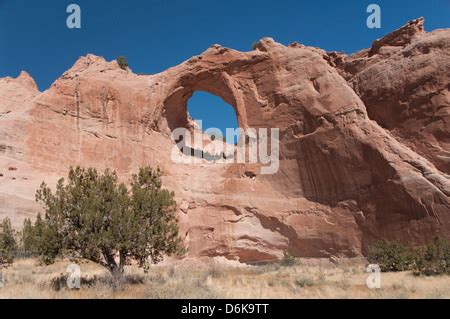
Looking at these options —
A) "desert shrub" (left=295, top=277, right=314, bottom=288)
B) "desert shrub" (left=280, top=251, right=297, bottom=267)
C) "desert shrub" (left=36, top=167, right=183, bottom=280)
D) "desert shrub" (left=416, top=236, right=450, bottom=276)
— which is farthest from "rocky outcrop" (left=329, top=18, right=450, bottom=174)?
"desert shrub" (left=36, top=167, right=183, bottom=280)

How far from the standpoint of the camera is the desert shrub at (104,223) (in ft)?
40.5

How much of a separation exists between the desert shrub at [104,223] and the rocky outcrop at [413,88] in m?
13.2

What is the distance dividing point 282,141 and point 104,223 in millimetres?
13139

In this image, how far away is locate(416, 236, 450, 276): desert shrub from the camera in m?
15.4

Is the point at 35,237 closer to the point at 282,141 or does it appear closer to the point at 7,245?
the point at 7,245

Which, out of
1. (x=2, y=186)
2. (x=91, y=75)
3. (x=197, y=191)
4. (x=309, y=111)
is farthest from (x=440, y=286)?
(x=91, y=75)

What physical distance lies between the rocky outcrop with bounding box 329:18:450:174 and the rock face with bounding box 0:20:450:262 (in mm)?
58

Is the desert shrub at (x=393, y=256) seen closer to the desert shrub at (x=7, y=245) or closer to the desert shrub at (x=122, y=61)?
the desert shrub at (x=7, y=245)

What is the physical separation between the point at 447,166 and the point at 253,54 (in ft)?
41.2

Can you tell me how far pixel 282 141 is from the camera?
77.5 ft

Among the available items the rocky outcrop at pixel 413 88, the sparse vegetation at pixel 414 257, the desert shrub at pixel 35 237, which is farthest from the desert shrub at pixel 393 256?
the desert shrub at pixel 35 237

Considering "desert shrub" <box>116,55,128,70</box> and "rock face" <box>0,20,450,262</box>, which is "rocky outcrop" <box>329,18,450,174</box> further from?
"desert shrub" <box>116,55,128,70</box>

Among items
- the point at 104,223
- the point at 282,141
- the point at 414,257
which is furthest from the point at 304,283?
the point at 282,141
